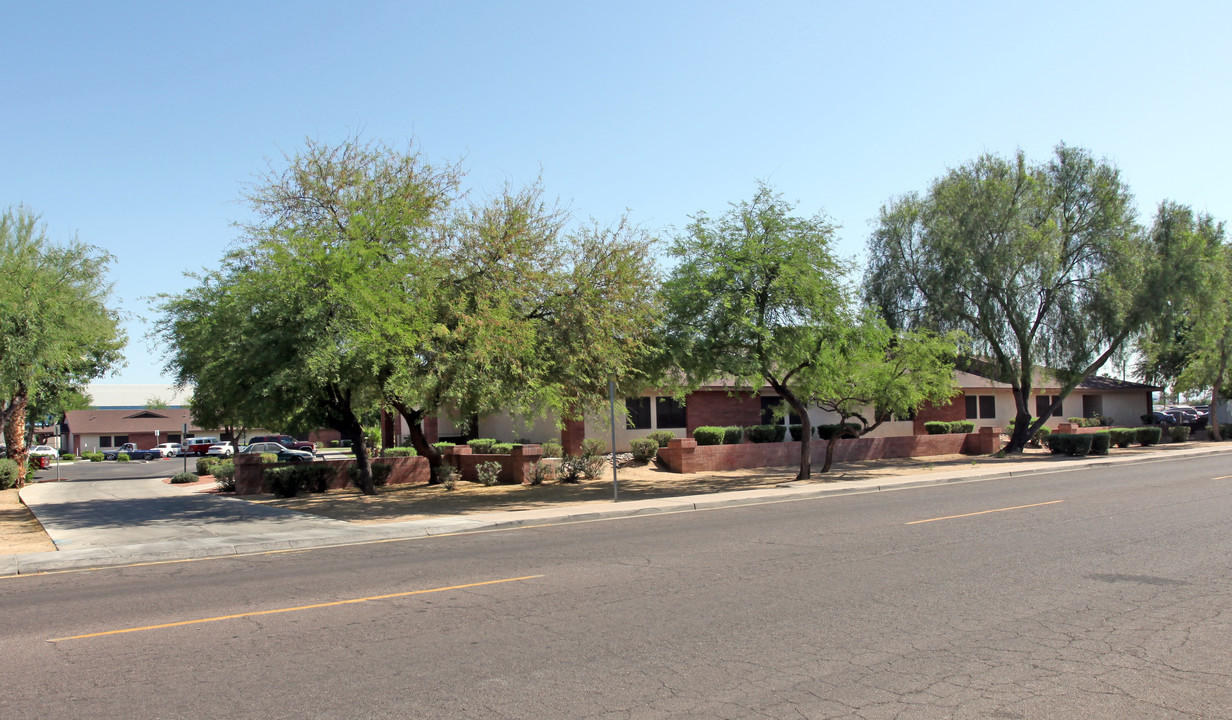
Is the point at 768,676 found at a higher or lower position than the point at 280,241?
lower

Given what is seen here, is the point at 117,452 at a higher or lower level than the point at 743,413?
lower

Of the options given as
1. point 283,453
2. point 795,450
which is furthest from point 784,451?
point 283,453

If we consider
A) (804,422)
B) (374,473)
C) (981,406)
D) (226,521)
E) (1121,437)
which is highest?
(981,406)

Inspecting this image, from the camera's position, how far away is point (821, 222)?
74.6 ft

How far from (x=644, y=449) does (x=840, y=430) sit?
7.79 metres

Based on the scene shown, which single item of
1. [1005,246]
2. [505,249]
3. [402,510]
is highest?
[1005,246]

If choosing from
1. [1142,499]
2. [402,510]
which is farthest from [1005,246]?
[402,510]

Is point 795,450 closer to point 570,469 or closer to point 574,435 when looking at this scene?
point 574,435

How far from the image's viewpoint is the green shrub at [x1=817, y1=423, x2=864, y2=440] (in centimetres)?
3187

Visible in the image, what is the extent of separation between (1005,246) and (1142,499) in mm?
18434

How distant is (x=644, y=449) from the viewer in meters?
30.2

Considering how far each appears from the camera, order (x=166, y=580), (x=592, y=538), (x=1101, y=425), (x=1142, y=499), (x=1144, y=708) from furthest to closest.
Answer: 1. (x=1101, y=425)
2. (x=1142, y=499)
3. (x=592, y=538)
4. (x=166, y=580)
5. (x=1144, y=708)

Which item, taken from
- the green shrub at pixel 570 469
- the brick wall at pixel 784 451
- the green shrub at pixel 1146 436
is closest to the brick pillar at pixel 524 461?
the green shrub at pixel 570 469

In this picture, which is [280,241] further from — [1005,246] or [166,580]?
[1005,246]
